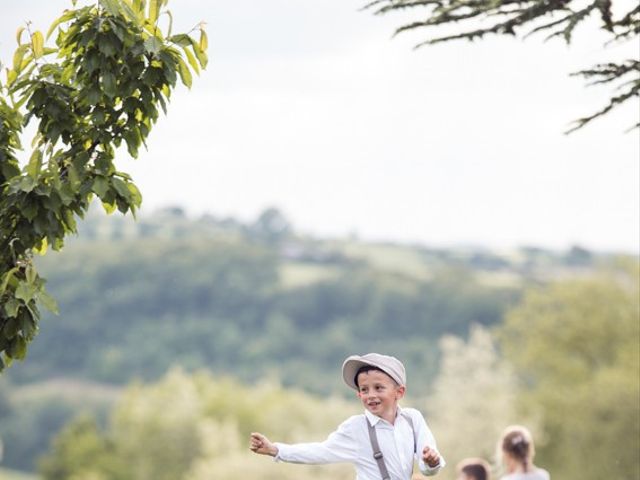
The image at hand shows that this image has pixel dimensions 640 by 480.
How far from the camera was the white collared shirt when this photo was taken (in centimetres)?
682

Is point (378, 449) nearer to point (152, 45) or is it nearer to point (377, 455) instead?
point (377, 455)

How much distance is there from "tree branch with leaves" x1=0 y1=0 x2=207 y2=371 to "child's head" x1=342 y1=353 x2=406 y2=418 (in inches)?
54.4

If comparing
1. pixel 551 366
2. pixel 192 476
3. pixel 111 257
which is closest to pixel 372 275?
pixel 111 257

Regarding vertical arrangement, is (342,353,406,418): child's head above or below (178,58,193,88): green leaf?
below

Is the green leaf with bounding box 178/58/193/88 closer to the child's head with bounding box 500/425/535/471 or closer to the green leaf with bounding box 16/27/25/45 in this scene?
the green leaf with bounding box 16/27/25/45

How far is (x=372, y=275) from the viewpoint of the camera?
18025 centimetres

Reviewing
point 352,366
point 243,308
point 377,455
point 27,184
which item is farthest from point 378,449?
point 243,308

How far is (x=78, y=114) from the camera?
742 centimetres

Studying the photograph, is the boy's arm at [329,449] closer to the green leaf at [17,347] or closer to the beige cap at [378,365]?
the beige cap at [378,365]

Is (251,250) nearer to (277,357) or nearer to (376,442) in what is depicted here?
(277,357)

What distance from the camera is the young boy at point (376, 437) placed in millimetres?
6824

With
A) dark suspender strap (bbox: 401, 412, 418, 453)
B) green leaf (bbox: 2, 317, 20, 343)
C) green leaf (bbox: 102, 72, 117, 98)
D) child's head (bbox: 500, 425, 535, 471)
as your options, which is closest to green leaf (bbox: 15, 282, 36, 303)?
green leaf (bbox: 2, 317, 20, 343)

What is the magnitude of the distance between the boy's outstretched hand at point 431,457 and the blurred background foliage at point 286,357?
161 ft

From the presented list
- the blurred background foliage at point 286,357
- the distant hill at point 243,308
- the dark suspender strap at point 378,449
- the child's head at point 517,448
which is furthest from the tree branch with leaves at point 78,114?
the distant hill at point 243,308
